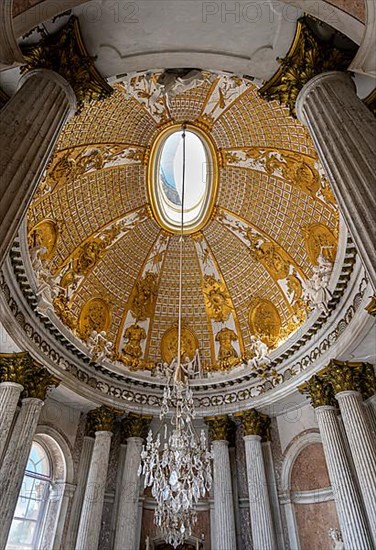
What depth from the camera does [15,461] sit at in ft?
28.0

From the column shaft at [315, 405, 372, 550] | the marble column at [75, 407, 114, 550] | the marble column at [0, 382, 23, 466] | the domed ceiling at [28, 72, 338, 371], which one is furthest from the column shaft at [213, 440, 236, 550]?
the marble column at [0, 382, 23, 466]

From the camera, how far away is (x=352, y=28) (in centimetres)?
498

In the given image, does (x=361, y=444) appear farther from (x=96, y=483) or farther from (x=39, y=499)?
(x=39, y=499)

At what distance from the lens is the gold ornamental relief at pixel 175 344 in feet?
46.1

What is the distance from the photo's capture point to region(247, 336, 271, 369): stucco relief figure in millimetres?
12126

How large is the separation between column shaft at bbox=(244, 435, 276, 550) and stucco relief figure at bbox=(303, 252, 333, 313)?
4410mm

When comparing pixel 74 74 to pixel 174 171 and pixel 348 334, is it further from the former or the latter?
pixel 174 171

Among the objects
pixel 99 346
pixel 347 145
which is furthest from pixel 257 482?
pixel 347 145

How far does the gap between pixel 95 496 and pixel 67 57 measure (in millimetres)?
9960

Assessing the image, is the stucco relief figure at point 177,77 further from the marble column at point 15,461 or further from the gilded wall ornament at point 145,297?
the marble column at point 15,461

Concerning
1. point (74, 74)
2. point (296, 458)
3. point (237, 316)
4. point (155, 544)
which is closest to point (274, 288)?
point (237, 316)

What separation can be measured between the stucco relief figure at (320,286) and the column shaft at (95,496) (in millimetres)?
6934

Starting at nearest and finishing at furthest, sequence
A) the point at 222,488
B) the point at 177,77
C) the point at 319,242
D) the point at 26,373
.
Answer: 1. the point at 177,77
2. the point at 26,373
3. the point at 319,242
4. the point at 222,488

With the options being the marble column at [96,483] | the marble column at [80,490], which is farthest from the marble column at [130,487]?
the marble column at [80,490]
